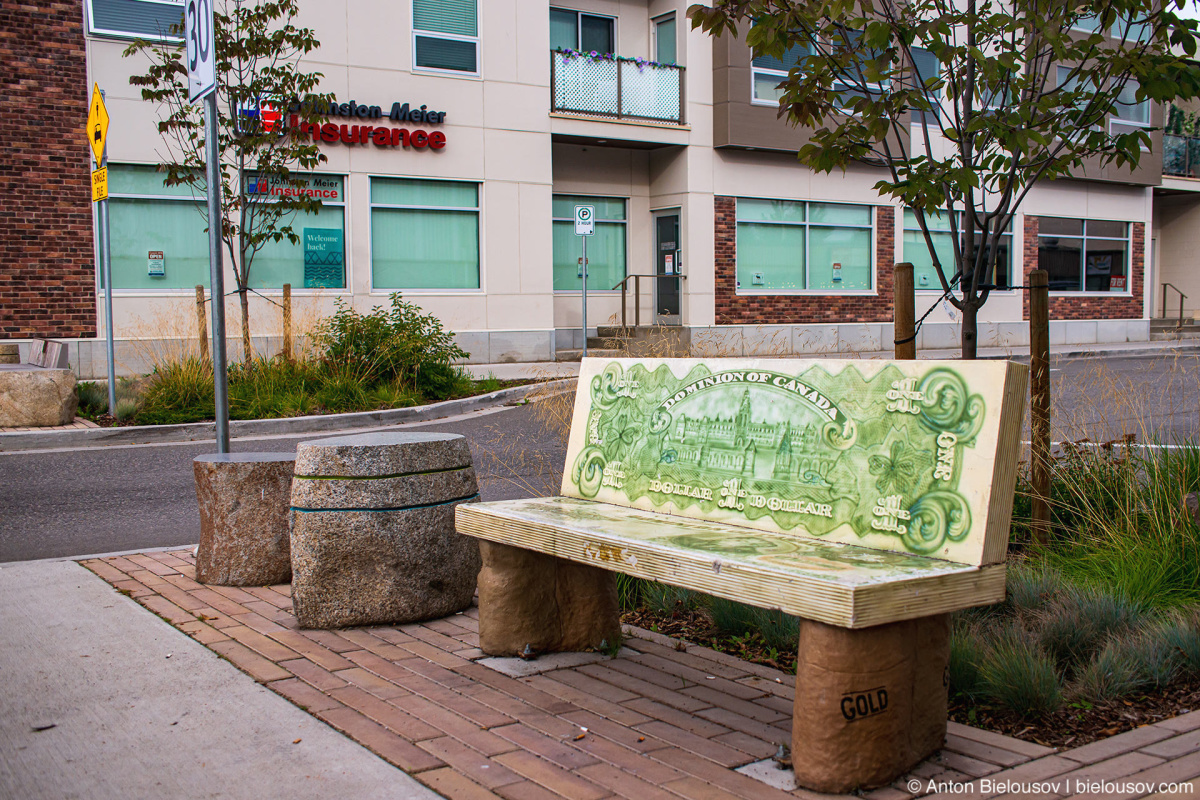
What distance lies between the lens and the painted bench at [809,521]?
10.3 feet

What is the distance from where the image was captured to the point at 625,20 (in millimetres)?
23094

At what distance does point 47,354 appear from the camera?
14078mm

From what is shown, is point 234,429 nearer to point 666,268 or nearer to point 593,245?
point 593,245

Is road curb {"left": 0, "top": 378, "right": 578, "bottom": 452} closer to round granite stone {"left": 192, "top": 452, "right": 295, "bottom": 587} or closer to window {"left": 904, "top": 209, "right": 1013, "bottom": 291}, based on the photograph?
round granite stone {"left": 192, "top": 452, "right": 295, "bottom": 587}

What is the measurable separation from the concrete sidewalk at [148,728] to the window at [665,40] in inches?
789

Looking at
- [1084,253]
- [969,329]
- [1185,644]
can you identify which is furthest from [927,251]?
[1185,644]

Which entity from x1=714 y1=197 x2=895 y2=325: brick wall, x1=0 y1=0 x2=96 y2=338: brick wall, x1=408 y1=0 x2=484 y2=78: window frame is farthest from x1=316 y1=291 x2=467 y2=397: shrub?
x1=714 y1=197 x2=895 y2=325: brick wall

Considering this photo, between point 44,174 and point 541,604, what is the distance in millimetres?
14818

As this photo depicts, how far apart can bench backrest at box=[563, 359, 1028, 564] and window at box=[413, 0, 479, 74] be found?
15782 mm

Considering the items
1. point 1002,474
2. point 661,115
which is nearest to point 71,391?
point 1002,474

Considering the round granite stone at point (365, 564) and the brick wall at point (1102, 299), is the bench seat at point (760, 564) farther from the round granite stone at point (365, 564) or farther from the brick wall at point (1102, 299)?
the brick wall at point (1102, 299)

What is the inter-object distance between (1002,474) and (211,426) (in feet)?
33.1

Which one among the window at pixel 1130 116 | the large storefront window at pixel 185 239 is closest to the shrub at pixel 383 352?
the large storefront window at pixel 185 239

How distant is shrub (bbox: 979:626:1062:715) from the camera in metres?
3.72
